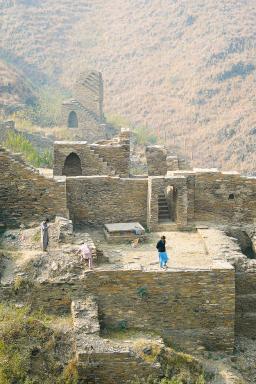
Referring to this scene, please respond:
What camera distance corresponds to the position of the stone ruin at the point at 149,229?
678 inches

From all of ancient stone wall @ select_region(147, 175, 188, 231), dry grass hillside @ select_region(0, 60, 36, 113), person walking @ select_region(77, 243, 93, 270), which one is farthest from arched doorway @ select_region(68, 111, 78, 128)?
person walking @ select_region(77, 243, 93, 270)

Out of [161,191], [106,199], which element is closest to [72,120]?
[106,199]

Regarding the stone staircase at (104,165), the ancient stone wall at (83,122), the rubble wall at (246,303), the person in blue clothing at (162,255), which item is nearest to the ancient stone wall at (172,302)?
the person in blue clothing at (162,255)

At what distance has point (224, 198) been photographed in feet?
76.5

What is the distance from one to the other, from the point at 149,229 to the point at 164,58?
4686cm

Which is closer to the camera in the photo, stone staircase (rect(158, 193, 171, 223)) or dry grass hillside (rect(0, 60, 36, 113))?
stone staircase (rect(158, 193, 171, 223))

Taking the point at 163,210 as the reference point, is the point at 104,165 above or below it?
above

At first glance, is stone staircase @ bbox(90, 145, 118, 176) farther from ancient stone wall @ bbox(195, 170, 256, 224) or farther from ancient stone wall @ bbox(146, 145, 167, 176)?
ancient stone wall @ bbox(195, 170, 256, 224)

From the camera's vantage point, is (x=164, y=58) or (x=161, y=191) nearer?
(x=161, y=191)

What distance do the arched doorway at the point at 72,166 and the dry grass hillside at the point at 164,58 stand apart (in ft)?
74.9

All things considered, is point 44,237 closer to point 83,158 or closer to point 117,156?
point 83,158

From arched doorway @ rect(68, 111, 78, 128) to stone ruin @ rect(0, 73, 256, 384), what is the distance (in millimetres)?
20716

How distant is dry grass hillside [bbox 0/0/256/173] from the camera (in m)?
53.1

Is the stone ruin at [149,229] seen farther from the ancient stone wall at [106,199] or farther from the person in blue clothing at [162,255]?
the person in blue clothing at [162,255]
